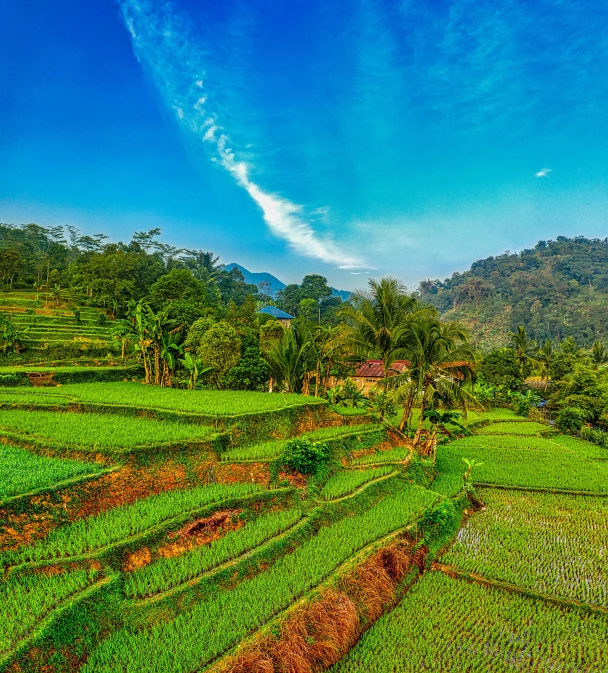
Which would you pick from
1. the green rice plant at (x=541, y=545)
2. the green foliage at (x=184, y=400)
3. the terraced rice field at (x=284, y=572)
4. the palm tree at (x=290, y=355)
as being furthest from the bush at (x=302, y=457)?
the palm tree at (x=290, y=355)

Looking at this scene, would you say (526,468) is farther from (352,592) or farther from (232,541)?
(232,541)

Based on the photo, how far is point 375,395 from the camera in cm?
1917

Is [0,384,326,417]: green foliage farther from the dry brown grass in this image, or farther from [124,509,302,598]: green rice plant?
the dry brown grass

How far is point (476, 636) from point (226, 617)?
3.54 meters

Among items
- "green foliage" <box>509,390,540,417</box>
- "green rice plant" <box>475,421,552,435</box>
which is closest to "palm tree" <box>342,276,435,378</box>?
"green rice plant" <box>475,421,552,435</box>

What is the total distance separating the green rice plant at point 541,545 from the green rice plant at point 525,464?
93 cm

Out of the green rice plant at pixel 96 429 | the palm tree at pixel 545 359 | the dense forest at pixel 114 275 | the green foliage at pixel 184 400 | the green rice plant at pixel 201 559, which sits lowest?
the green rice plant at pixel 201 559

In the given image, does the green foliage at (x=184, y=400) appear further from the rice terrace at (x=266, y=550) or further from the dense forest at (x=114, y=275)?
the dense forest at (x=114, y=275)

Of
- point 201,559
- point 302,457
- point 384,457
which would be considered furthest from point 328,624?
point 384,457

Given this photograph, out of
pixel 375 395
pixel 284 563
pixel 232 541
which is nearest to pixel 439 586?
pixel 284 563

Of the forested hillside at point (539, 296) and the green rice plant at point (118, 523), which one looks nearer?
the green rice plant at point (118, 523)

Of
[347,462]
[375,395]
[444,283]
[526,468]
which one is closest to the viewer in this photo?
[347,462]

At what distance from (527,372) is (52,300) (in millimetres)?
39077

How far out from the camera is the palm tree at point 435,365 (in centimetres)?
1281
